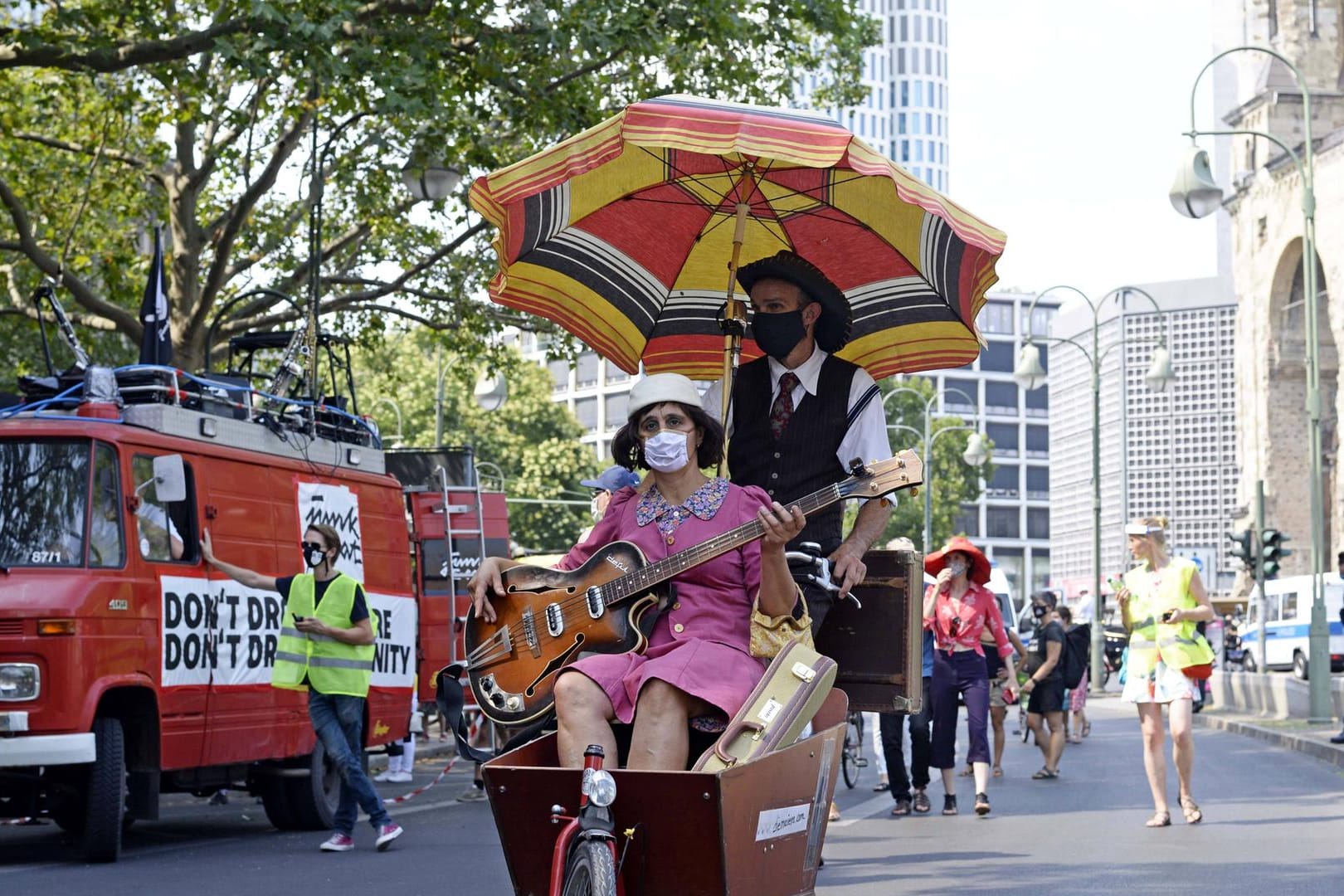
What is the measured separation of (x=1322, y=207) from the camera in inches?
2874

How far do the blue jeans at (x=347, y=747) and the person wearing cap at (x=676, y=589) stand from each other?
19.4 feet

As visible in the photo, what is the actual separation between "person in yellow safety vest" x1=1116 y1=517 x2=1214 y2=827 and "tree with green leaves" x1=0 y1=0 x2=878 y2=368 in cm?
750

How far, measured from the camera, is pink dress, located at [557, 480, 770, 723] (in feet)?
19.1

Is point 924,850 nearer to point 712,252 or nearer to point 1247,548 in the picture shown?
point 712,252

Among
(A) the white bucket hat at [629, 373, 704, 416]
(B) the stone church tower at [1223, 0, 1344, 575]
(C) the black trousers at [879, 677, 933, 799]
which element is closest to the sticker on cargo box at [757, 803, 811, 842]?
(A) the white bucket hat at [629, 373, 704, 416]

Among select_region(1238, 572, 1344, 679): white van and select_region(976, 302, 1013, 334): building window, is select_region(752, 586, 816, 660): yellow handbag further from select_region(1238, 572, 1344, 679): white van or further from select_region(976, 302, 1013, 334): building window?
select_region(976, 302, 1013, 334): building window

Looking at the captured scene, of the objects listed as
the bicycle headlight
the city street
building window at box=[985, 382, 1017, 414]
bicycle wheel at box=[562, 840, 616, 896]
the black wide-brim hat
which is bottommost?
the city street

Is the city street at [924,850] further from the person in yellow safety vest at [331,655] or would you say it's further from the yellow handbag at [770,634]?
the yellow handbag at [770,634]

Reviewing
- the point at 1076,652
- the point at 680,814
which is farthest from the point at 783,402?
the point at 1076,652

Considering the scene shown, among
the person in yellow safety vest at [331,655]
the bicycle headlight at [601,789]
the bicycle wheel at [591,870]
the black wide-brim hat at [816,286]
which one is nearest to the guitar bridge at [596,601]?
the bicycle headlight at [601,789]

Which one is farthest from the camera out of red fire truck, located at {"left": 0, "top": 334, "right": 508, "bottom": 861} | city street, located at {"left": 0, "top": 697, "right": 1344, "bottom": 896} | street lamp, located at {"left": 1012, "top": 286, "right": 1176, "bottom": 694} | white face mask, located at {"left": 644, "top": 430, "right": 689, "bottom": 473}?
street lamp, located at {"left": 1012, "top": 286, "right": 1176, "bottom": 694}

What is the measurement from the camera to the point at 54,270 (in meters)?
21.5

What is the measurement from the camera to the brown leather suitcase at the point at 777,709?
18.3 feet

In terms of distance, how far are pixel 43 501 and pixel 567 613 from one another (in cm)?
660
